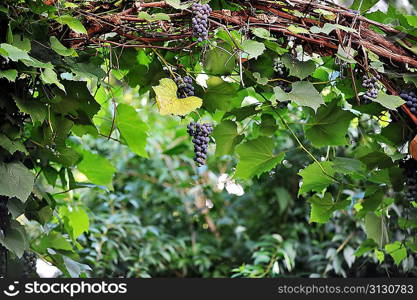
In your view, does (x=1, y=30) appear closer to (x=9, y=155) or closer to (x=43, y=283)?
(x=9, y=155)

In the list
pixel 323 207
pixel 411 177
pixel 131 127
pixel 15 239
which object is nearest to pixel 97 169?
pixel 131 127

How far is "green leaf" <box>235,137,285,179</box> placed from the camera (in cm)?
122

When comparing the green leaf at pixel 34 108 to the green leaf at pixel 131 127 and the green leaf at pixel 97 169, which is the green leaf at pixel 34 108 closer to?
the green leaf at pixel 131 127

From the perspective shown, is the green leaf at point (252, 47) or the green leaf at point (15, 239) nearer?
the green leaf at point (252, 47)

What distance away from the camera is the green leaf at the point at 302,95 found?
3.23 feet

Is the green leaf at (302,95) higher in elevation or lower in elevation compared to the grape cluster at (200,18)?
lower

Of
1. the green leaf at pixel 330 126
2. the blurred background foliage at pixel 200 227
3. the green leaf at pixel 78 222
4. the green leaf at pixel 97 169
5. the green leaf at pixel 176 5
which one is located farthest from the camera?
the blurred background foliage at pixel 200 227

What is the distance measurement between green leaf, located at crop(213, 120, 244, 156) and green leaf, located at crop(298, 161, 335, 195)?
150mm

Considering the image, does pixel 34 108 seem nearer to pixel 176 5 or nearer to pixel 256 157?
pixel 176 5

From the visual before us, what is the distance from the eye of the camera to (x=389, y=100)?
→ 1.00 metres

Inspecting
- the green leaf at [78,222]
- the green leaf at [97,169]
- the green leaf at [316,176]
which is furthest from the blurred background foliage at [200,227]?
the green leaf at [316,176]

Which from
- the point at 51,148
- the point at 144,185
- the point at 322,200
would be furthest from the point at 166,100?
the point at 144,185

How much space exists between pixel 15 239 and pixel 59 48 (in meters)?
0.39

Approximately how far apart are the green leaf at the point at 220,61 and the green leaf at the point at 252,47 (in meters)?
0.06
